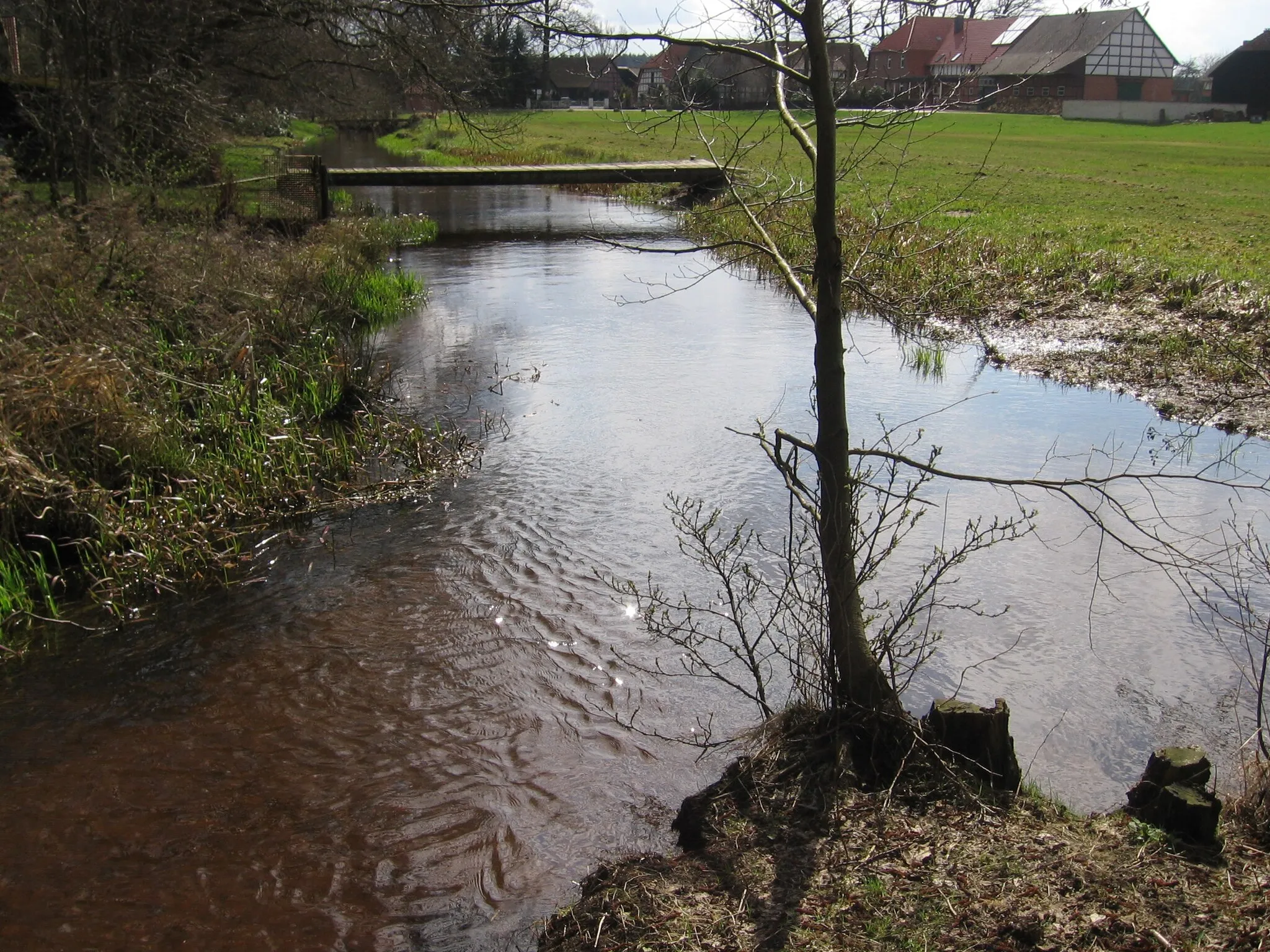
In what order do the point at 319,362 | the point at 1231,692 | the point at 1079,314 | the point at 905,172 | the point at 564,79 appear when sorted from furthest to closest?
1. the point at 564,79
2. the point at 905,172
3. the point at 1079,314
4. the point at 319,362
5. the point at 1231,692

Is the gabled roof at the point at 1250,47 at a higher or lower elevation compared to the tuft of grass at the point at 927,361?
higher

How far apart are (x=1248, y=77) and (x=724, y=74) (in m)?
73.7

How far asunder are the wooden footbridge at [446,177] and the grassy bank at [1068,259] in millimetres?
2272

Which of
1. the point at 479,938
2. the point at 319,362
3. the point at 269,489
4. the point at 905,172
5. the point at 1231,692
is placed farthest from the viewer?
the point at 905,172

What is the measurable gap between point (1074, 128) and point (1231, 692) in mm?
52083

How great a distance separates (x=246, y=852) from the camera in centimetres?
442

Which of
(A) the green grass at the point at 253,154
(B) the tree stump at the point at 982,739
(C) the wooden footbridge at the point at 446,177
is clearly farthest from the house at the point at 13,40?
(B) the tree stump at the point at 982,739

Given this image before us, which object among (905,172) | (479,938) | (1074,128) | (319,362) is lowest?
(479,938)

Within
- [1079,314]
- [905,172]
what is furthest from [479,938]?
[905,172]

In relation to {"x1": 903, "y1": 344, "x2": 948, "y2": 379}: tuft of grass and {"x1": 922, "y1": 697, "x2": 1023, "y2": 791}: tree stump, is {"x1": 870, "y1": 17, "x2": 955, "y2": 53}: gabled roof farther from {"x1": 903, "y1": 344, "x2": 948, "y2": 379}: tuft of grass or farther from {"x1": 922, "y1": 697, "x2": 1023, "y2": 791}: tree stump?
{"x1": 903, "y1": 344, "x2": 948, "y2": 379}: tuft of grass

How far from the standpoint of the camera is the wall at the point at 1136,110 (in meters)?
63.5

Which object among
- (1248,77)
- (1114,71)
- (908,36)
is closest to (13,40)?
(908,36)

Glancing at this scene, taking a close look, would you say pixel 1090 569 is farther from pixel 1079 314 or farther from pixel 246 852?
pixel 1079 314

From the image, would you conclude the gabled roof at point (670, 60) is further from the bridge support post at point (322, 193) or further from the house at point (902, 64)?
the bridge support post at point (322, 193)
